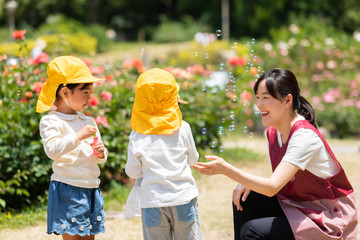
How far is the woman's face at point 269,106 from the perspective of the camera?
8.35 feet

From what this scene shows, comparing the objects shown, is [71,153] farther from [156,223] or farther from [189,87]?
[189,87]

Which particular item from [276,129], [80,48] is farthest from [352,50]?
[80,48]

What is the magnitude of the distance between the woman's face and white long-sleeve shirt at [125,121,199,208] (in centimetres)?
45

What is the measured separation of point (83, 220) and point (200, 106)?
3.46 metres

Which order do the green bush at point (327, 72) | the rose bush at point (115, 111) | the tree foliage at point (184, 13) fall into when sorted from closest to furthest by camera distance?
the rose bush at point (115, 111), the green bush at point (327, 72), the tree foliage at point (184, 13)

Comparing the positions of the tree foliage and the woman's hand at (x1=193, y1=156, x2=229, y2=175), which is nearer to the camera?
the woman's hand at (x1=193, y1=156, x2=229, y2=175)

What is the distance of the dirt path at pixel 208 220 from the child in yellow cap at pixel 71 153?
0.91 m

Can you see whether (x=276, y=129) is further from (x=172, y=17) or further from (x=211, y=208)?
(x=172, y=17)

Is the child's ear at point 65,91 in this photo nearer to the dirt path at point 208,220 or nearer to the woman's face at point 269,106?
the woman's face at point 269,106

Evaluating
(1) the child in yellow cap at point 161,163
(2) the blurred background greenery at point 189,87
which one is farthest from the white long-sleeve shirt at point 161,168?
(2) the blurred background greenery at point 189,87

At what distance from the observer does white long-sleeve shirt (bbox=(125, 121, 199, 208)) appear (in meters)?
2.44

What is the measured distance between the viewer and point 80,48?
25.3 meters

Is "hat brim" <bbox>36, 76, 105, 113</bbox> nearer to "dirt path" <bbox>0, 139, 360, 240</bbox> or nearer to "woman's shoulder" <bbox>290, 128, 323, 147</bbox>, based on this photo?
"woman's shoulder" <bbox>290, 128, 323, 147</bbox>

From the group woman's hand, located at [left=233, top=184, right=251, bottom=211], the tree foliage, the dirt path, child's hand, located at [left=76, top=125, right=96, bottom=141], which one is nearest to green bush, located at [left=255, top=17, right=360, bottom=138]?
the dirt path
